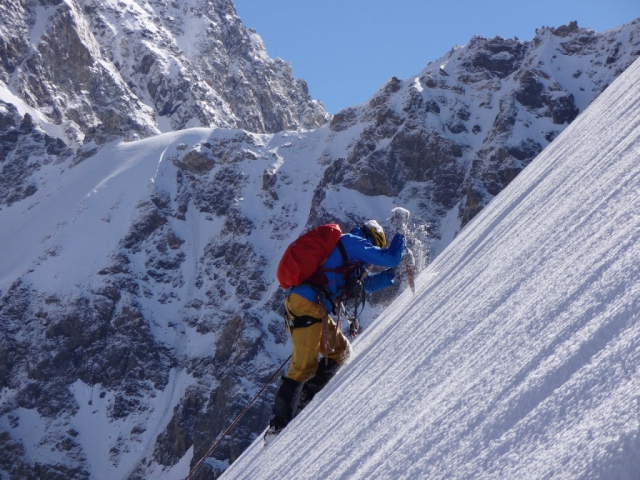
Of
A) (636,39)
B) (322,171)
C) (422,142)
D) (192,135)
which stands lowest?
(636,39)

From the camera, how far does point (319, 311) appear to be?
5777 millimetres

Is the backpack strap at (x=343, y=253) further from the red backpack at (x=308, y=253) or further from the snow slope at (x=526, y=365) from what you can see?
the snow slope at (x=526, y=365)

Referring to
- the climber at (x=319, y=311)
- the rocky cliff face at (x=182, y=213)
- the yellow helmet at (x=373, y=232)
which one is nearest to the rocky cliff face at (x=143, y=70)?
the rocky cliff face at (x=182, y=213)

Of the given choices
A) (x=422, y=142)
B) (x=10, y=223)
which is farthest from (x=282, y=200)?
(x=10, y=223)

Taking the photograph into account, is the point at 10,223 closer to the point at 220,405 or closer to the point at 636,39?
the point at 220,405

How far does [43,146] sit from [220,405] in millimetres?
63190

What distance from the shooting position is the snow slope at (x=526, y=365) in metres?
1.49

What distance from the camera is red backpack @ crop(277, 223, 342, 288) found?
5.65m

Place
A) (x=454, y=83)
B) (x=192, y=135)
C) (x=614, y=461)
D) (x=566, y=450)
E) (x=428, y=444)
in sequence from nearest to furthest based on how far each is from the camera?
(x=614, y=461) → (x=566, y=450) → (x=428, y=444) → (x=454, y=83) → (x=192, y=135)

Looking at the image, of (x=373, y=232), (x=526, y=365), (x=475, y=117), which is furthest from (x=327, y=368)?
(x=475, y=117)

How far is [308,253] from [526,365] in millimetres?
3770

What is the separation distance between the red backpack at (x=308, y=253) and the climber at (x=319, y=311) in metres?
0.13

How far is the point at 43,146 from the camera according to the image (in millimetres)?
128375

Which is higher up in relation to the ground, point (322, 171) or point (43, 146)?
point (43, 146)
